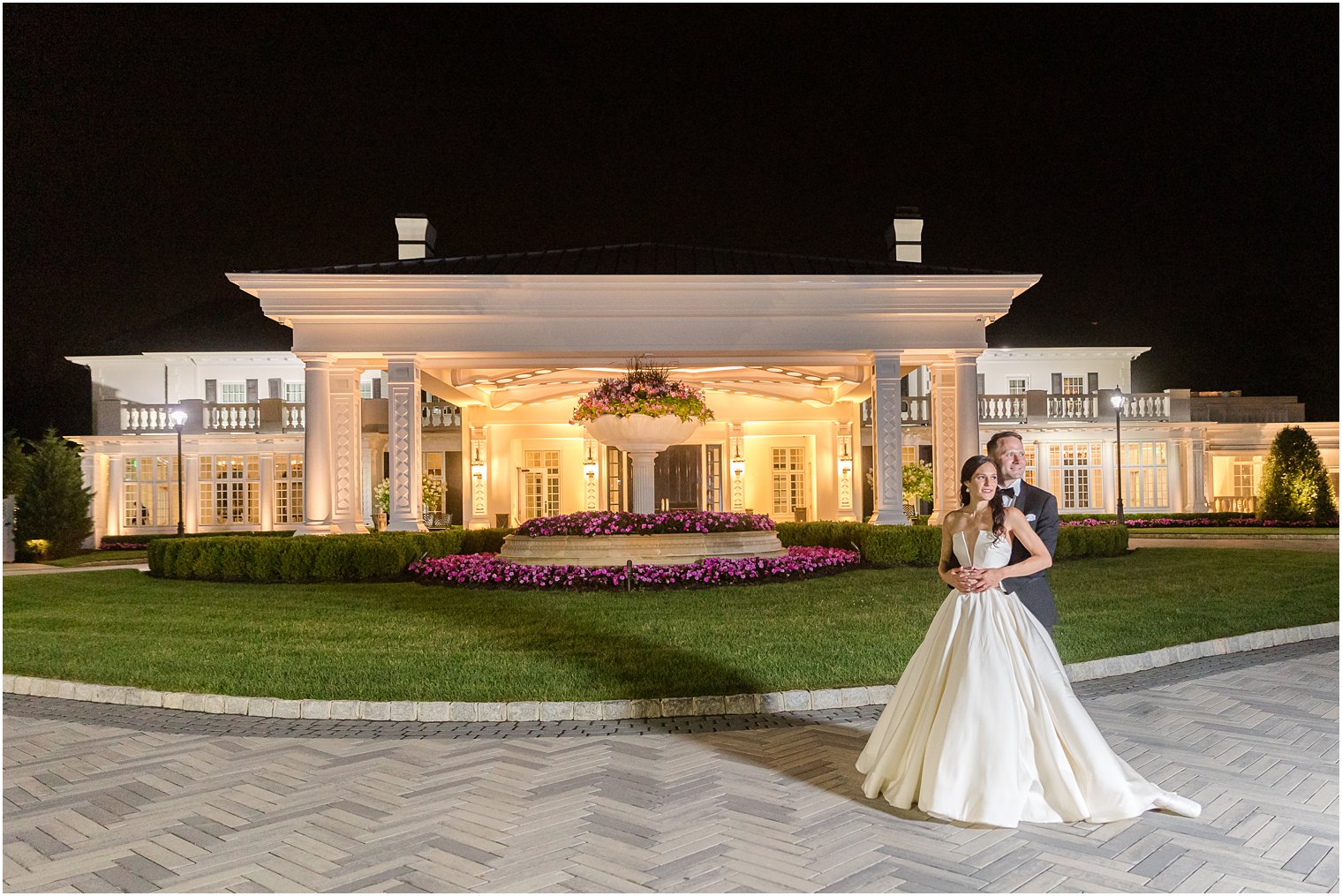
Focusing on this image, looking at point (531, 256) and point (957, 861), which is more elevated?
point (531, 256)

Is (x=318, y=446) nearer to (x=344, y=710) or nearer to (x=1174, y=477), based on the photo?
(x=344, y=710)

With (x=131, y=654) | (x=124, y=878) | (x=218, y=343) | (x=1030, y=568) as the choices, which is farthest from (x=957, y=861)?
(x=218, y=343)

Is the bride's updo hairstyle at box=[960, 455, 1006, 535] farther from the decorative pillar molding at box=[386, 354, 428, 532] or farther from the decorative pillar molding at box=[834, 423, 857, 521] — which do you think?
the decorative pillar molding at box=[834, 423, 857, 521]

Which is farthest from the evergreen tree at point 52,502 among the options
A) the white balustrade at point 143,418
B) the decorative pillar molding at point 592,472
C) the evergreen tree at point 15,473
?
the decorative pillar molding at point 592,472

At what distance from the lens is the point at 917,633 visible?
9.78 m

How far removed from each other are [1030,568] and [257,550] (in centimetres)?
1558

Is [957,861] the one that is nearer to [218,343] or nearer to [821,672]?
[821,672]

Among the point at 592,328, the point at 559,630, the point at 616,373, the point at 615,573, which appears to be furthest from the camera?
the point at 616,373

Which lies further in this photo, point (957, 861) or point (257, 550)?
point (257, 550)

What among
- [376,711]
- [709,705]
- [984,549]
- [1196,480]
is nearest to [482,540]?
[376,711]

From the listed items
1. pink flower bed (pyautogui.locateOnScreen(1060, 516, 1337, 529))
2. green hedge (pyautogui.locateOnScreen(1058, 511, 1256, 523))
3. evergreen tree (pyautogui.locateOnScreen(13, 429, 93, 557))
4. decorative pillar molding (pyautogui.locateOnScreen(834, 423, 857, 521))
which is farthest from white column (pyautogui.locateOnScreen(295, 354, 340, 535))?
pink flower bed (pyautogui.locateOnScreen(1060, 516, 1337, 529))

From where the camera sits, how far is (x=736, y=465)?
1155 inches

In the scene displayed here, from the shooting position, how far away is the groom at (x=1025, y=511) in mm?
5531

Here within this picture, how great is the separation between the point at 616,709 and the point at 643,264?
47.6ft
